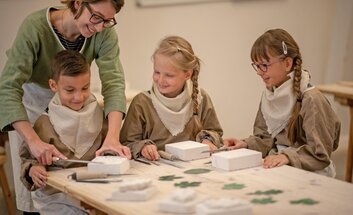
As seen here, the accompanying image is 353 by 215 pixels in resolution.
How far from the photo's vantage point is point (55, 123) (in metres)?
2.22

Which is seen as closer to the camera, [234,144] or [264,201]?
[264,201]

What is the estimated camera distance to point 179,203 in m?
1.59

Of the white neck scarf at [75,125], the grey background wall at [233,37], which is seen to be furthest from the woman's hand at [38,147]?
the grey background wall at [233,37]

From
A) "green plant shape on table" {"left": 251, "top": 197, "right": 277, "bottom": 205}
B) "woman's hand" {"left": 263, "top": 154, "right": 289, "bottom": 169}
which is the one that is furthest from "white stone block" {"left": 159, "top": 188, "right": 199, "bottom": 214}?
"woman's hand" {"left": 263, "top": 154, "right": 289, "bottom": 169}

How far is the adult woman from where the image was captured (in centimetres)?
219

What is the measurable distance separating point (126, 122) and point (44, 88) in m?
0.39

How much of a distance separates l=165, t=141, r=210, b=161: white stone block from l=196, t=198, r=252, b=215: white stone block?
25.3 inches

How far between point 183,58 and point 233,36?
2233mm

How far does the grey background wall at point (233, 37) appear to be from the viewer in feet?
13.6

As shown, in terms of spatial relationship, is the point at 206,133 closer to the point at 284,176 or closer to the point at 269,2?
the point at 284,176

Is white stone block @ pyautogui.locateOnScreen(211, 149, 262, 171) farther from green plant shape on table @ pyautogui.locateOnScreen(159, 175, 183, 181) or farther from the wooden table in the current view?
the wooden table

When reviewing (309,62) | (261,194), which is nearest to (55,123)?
(261,194)

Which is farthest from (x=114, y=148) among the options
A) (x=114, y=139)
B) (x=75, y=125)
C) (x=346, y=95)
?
(x=346, y=95)

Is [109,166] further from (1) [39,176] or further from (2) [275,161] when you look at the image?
(2) [275,161]
